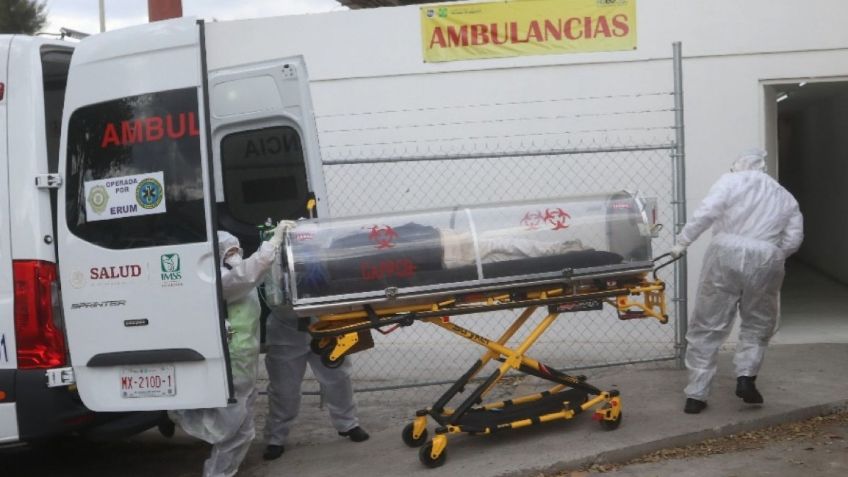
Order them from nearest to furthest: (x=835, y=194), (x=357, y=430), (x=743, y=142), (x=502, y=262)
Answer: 1. (x=502, y=262)
2. (x=357, y=430)
3. (x=743, y=142)
4. (x=835, y=194)

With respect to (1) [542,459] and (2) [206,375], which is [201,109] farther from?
(1) [542,459]

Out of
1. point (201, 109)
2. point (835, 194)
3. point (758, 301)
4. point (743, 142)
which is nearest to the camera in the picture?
point (201, 109)

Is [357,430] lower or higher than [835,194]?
lower

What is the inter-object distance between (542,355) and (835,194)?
6.59 meters

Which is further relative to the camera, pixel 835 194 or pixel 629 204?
pixel 835 194

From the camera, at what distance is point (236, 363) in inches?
208

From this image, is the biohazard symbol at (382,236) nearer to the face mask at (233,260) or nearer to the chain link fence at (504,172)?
the face mask at (233,260)

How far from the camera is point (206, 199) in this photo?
488 centimetres

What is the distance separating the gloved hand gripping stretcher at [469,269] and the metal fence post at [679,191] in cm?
147

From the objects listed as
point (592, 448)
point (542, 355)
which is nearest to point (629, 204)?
point (592, 448)

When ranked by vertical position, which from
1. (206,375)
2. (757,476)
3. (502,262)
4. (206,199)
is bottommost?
(757,476)

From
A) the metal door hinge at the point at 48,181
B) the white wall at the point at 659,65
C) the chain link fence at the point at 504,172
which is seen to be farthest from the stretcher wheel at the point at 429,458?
the white wall at the point at 659,65

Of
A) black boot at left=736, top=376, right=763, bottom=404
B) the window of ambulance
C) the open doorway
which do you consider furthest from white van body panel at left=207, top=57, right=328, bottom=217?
the open doorway

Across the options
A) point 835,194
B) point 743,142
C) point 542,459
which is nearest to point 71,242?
point 542,459
